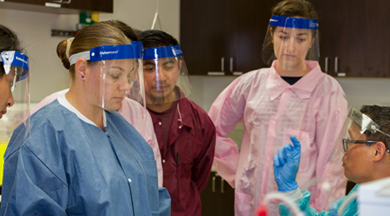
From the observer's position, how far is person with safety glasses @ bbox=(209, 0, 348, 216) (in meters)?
2.26

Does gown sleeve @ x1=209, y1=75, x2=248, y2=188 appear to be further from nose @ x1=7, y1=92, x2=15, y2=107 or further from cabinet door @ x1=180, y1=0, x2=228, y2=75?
nose @ x1=7, y1=92, x2=15, y2=107

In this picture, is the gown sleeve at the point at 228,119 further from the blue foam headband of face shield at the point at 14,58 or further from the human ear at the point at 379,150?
the blue foam headband of face shield at the point at 14,58

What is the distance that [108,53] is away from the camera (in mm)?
1486

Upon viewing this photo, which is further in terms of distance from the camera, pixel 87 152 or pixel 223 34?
pixel 223 34

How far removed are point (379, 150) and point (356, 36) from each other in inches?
72.0

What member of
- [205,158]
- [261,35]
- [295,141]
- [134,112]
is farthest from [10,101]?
[261,35]

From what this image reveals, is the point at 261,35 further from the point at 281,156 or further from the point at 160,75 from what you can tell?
the point at 281,156

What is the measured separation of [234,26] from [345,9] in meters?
0.91

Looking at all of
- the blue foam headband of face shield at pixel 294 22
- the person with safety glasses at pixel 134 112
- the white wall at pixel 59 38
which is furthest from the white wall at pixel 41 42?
the blue foam headband of face shield at pixel 294 22

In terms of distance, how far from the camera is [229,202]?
349cm

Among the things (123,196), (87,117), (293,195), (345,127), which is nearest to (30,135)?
(87,117)

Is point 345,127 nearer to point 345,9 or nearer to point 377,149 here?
point 377,149

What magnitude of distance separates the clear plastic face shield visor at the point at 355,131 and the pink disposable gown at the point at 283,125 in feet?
1.75

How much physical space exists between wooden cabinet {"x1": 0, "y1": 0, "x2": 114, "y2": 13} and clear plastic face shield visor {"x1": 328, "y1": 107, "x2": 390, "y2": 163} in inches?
80.2
